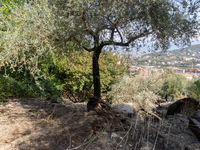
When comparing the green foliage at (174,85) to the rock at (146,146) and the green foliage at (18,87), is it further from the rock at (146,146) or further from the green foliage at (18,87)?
the rock at (146,146)

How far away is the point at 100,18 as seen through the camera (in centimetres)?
438

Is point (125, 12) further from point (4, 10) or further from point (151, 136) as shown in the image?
point (4, 10)

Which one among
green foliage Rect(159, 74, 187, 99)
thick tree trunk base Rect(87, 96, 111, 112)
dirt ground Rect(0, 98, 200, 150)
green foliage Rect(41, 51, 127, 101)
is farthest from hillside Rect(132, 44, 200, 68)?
green foliage Rect(41, 51, 127, 101)

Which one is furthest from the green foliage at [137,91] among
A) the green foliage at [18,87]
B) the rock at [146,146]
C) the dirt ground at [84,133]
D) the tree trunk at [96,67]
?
the rock at [146,146]

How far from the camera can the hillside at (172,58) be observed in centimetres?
550

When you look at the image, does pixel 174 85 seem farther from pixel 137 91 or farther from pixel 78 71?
pixel 78 71

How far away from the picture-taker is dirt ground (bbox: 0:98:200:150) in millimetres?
3258

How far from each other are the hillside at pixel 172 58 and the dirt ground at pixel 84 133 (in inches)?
92.7

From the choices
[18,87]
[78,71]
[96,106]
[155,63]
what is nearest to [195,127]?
[96,106]

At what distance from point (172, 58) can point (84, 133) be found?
24840mm

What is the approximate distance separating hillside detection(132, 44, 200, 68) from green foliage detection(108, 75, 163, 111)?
1.37 meters

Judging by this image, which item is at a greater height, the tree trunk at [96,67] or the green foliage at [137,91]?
the tree trunk at [96,67]

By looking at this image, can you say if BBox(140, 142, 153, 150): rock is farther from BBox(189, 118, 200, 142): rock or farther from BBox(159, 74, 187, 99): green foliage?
BBox(159, 74, 187, 99): green foliage

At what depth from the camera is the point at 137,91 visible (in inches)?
414
